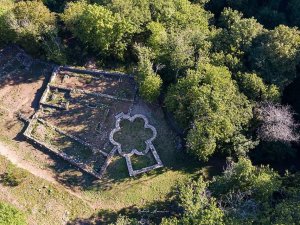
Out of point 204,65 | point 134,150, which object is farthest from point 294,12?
point 134,150

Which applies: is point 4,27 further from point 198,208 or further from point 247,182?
point 247,182

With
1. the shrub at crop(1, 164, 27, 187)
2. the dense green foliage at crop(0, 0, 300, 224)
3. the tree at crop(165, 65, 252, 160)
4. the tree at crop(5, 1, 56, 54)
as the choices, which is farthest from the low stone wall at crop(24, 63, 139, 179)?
the tree at crop(165, 65, 252, 160)

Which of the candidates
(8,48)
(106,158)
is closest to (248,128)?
(106,158)

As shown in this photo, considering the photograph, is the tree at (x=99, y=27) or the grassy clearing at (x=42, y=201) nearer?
the grassy clearing at (x=42, y=201)

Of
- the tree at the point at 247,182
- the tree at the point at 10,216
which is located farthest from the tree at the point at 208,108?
the tree at the point at 10,216

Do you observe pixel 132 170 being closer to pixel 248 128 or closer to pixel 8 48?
pixel 248 128

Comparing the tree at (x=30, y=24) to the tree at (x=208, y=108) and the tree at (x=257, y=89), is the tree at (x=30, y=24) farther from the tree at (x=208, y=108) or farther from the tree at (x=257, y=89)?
the tree at (x=257, y=89)

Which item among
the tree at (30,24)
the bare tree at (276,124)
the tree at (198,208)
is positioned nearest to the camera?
the tree at (198,208)
